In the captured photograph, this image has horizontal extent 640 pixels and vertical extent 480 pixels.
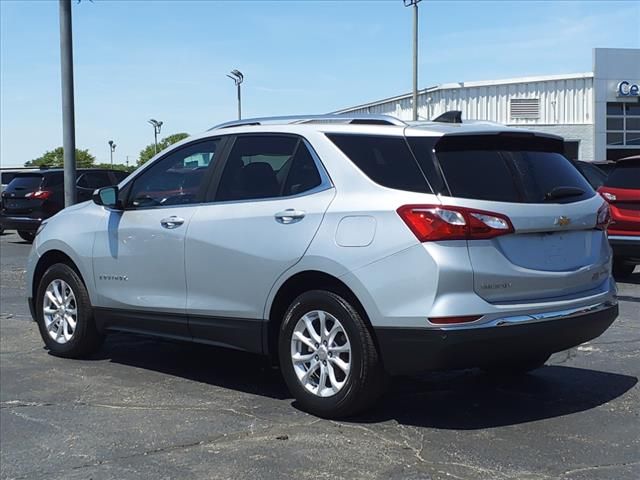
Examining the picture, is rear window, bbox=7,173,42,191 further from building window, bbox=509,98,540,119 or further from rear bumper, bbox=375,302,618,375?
building window, bbox=509,98,540,119

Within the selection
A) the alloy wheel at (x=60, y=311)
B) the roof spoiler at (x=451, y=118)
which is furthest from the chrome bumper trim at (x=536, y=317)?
the alloy wheel at (x=60, y=311)

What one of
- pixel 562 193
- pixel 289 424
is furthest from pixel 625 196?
pixel 289 424

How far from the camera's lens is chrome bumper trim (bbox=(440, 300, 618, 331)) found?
437 centimetres

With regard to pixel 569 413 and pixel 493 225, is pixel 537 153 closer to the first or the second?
pixel 493 225

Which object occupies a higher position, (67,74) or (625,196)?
(67,74)

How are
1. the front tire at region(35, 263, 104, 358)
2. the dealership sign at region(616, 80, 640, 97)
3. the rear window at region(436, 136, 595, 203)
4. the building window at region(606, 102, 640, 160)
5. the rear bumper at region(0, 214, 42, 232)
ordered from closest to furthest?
the rear window at region(436, 136, 595, 203) → the front tire at region(35, 263, 104, 358) → the rear bumper at region(0, 214, 42, 232) → the dealership sign at region(616, 80, 640, 97) → the building window at region(606, 102, 640, 160)

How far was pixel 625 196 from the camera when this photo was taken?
416 inches

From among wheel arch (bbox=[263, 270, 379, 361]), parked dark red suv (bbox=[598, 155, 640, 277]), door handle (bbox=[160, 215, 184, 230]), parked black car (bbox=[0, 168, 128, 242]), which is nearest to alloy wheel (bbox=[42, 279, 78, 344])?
door handle (bbox=[160, 215, 184, 230])

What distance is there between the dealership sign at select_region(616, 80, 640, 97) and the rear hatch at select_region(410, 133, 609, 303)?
34.2 metres

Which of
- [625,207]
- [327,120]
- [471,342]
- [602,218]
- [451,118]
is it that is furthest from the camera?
[625,207]

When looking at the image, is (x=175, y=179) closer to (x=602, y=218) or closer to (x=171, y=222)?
(x=171, y=222)

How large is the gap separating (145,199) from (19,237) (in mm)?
16728

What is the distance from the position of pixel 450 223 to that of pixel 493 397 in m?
1.59

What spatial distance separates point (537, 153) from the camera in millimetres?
5074
